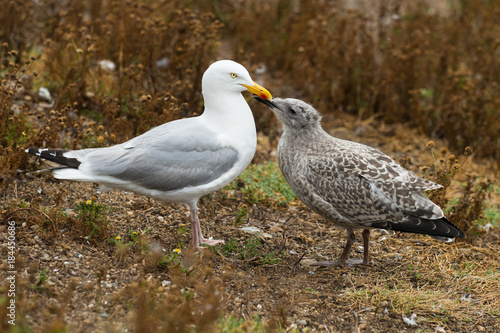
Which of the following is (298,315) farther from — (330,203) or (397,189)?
(397,189)

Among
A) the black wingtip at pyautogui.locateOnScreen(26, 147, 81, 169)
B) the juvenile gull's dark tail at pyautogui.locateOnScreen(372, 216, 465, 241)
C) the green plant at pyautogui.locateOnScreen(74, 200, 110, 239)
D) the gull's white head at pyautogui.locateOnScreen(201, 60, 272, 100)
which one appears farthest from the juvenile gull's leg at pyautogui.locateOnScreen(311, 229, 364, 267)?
the black wingtip at pyautogui.locateOnScreen(26, 147, 81, 169)

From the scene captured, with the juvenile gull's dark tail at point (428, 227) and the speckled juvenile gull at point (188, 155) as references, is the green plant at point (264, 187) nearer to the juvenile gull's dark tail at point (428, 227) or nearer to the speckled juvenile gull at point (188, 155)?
the speckled juvenile gull at point (188, 155)

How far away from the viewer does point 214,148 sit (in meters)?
4.10

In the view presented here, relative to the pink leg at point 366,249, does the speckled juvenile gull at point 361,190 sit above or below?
above

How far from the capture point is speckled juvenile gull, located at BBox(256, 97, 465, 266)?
4105 mm

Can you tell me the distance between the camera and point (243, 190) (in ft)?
17.3

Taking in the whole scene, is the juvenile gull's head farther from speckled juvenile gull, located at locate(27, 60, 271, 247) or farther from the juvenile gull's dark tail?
the juvenile gull's dark tail

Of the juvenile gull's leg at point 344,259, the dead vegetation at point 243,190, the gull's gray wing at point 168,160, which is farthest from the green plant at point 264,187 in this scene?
the gull's gray wing at point 168,160

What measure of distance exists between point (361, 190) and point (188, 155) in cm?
127

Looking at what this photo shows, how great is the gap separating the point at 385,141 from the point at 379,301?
3.56 metres

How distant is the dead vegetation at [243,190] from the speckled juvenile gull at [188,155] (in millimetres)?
256

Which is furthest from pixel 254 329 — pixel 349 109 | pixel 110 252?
pixel 349 109

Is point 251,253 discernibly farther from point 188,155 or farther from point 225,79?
point 225,79

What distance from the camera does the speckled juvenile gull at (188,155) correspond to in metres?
3.98
